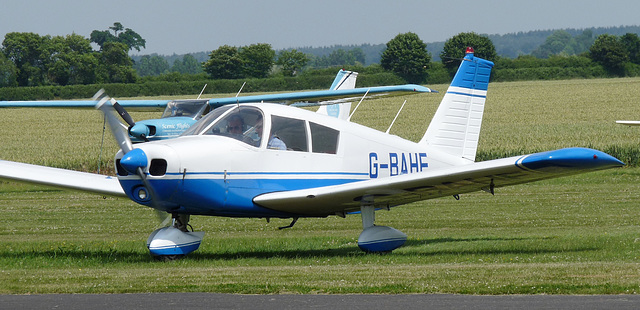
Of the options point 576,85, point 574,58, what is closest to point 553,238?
point 576,85

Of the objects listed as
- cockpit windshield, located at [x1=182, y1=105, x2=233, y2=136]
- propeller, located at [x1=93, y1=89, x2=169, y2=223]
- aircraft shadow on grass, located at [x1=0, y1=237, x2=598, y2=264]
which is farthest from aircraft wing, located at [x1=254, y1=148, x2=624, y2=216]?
propeller, located at [x1=93, y1=89, x2=169, y2=223]

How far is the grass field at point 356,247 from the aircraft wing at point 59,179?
36.9 inches

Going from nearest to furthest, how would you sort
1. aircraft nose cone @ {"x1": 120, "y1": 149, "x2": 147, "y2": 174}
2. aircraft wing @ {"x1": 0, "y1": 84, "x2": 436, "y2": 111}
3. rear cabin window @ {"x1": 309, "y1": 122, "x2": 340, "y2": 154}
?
aircraft nose cone @ {"x1": 120, "y1": 149, "x2": 147, "y2": 174} → rear cabin window @ {"x1": 309, "y1": 122, "x2": 340, "y2": 154} → aircraft wing @ {"x1": 0, "y1": 84, "x2": 436, "y2": 111}

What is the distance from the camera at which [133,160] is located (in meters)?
9.95

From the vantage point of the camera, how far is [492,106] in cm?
5991

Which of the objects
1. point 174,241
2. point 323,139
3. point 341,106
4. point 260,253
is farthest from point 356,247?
point 341,106

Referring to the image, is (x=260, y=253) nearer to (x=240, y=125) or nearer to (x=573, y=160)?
(x=240, y=125)

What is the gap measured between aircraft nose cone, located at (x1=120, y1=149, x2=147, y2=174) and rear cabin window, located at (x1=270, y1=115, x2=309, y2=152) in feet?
5.97

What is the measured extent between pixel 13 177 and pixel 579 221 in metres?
10.1

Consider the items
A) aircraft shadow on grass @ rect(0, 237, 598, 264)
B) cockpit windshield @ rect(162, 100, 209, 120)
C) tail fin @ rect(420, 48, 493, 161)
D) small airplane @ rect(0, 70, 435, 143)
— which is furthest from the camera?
cockpit windshield @ rect(162, 100, 209, 120)

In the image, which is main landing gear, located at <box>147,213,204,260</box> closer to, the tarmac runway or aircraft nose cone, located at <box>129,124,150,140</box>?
the tarmac runway

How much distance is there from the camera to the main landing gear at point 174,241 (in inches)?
439

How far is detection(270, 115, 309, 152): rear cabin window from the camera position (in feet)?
36.7

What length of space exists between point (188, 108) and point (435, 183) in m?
12.4
